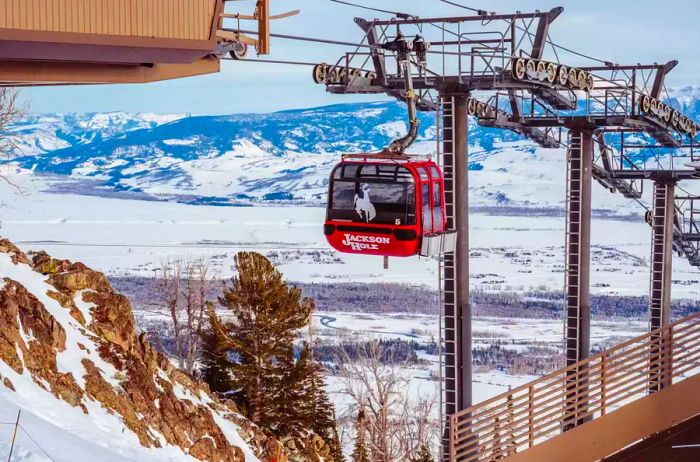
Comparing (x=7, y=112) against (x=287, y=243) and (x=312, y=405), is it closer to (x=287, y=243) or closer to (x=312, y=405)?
(x=312, y=405)

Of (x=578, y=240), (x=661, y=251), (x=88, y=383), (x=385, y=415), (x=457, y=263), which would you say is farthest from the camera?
(x=385, y=415)

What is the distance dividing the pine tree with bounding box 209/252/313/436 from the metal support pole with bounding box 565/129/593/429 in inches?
405

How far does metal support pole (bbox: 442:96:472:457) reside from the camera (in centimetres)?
2139

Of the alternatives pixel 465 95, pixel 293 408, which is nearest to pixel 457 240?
pixel 465 95

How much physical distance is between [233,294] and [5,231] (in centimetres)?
11134

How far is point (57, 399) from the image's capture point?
17969 millimetres

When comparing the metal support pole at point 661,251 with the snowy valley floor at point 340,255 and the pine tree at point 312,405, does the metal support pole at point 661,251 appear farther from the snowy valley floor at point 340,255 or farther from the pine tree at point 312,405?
the snowy valley floor at point 340,255

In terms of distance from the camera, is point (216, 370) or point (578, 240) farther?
point (216, 370)

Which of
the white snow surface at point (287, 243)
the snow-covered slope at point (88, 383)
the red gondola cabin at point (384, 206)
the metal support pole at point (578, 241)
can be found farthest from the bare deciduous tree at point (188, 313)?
the white snow surface at point (287, 243)

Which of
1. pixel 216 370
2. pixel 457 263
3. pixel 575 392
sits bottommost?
pixel 216 370

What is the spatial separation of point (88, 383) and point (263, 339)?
634 inches

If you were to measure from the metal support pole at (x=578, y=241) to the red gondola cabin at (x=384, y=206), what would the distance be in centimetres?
990

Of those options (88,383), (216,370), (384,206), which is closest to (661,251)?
(216,370)

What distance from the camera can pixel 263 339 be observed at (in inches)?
1412
